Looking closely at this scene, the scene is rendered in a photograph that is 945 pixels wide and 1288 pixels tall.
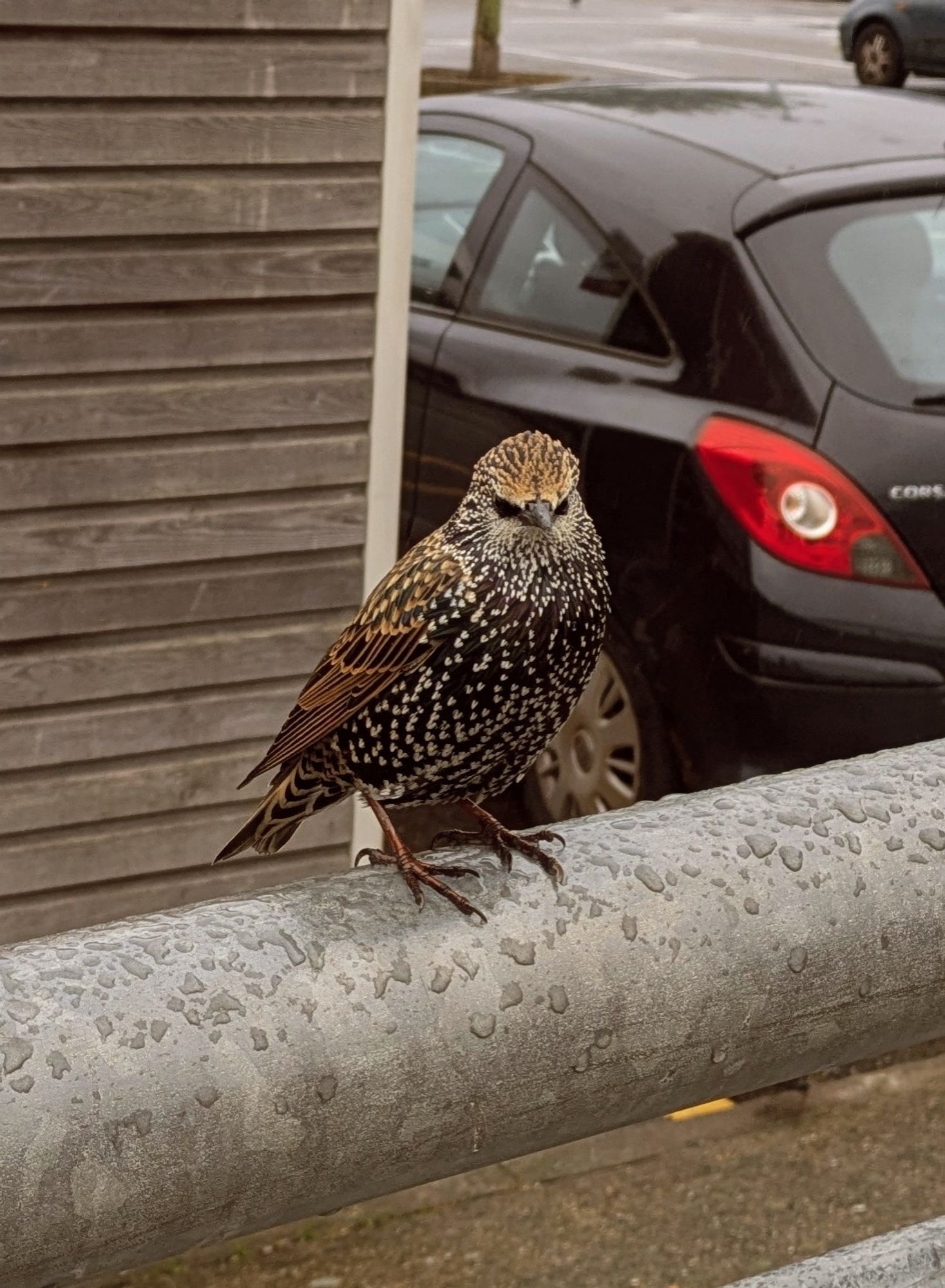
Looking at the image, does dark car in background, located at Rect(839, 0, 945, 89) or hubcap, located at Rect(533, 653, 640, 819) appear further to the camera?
dark car in background, located at Rect(839, 0, 945, 89)

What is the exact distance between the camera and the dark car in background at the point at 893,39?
2267 centimetres

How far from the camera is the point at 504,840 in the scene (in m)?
1.54

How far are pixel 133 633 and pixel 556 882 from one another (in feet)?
10.9

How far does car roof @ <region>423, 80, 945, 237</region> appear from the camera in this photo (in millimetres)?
4441

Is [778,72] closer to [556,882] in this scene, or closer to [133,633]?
[133,633]

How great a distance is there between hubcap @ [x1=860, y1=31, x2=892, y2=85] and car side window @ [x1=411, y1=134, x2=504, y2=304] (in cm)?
1898

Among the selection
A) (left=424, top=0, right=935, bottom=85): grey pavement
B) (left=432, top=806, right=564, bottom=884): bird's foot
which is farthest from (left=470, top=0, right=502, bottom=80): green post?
(left=432, top=806, right=564, bottom=884): bird's foot

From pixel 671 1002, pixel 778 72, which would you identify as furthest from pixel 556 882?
pixel 778 72

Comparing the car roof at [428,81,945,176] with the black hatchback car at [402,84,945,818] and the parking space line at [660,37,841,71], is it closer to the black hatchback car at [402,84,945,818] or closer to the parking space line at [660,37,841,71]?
the black hatchback car at [402,84,945,818]

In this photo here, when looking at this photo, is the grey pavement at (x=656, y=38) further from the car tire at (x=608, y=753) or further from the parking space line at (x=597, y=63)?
the car tire at (x=608, y=753)

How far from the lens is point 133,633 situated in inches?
170

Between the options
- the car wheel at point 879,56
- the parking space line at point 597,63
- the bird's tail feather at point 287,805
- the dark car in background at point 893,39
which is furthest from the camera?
the parking space line at point 597,63

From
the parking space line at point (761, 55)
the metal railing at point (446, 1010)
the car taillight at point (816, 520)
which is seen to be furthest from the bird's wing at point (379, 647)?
the parking space line at point (761, 55)

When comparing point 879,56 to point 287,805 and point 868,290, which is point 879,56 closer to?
point 868,290
